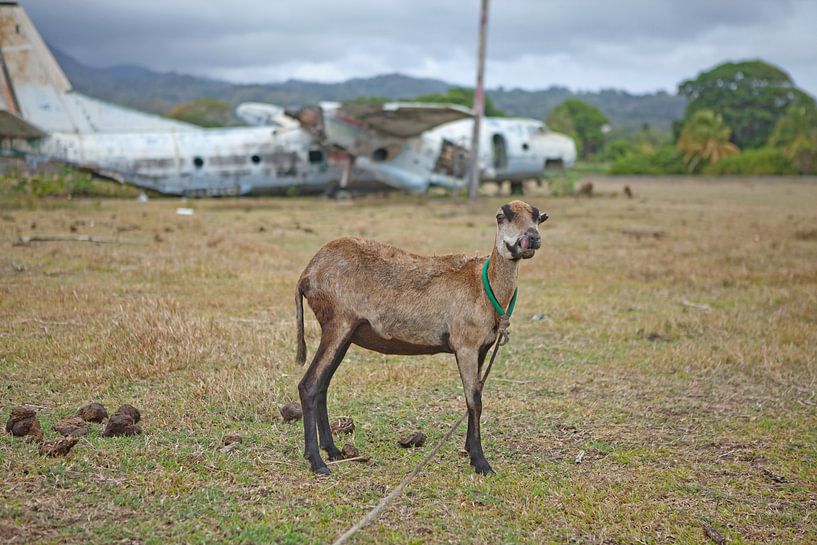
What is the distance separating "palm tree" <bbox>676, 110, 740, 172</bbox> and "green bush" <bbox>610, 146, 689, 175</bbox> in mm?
789

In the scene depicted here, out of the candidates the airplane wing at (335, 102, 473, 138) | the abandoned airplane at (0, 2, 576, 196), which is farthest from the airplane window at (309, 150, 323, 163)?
the airplane wing at (335, 102, 473, 138)

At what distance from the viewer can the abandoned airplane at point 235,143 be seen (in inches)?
835

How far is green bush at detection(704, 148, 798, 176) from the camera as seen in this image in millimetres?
54906

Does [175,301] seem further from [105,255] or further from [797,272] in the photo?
[797,272]

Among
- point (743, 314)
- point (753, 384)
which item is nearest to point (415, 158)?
point (743, 314)

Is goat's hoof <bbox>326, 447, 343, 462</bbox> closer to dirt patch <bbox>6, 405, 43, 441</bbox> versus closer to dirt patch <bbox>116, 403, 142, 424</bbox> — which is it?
dirt patch <bbox>116, 403, 142, 424</bbox>

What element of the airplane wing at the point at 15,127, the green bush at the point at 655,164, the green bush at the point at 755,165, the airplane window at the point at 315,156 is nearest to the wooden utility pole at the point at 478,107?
the airplane window at the point at 315,156

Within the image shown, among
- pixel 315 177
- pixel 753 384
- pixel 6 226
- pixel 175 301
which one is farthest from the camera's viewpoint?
pixel 315 177

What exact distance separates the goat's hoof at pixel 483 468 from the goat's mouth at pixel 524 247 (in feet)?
4.36

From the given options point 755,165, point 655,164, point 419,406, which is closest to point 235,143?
point 419,406

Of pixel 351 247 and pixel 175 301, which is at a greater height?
pixel 351 247

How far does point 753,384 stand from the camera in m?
6.40

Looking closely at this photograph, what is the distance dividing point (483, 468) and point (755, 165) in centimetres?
5998

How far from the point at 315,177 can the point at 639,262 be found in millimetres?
14639
